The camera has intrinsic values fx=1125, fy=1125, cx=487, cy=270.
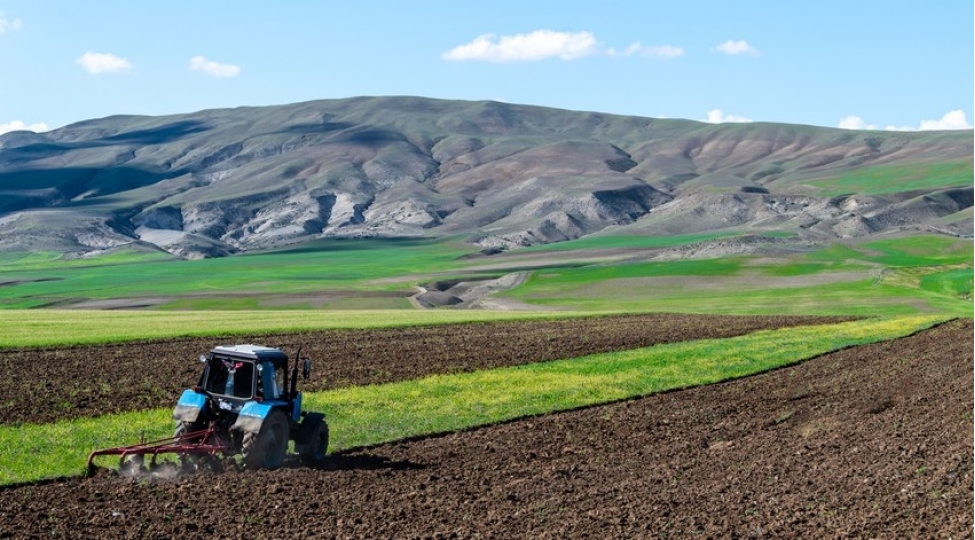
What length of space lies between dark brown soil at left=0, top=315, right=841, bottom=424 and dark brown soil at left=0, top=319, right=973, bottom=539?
34.4 ft

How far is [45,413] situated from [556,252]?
125 m

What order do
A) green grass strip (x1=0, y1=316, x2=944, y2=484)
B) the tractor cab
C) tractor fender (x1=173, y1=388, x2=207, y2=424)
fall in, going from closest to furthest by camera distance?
tractor fender (x1=173, y1=388, x2=207, y2=424) < the tractor cab < green grass strip (x1=0, y1=316, x2=944, y2=484)

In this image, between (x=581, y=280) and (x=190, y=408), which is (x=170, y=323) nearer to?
(x=190, y=408)

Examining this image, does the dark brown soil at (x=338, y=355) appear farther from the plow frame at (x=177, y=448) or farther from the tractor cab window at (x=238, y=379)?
the tractor cab window at (x=238, y=379)

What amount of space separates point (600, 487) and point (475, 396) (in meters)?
13.4

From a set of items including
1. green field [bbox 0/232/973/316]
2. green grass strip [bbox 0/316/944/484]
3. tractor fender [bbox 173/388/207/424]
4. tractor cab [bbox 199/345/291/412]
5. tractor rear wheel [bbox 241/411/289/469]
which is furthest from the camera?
green field [bbox 0/232/973/316]

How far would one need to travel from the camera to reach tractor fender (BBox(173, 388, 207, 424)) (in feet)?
72.2

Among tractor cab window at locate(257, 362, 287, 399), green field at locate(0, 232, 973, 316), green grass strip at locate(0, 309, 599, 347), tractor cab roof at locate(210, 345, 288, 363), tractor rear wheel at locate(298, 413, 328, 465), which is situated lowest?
green field at locate(0, 232, 973, 316)

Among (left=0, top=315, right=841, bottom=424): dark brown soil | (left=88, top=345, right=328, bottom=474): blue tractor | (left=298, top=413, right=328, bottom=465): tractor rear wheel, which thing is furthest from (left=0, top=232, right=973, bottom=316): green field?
(left=88, top=345, right=328, bottom=474): blue tractor

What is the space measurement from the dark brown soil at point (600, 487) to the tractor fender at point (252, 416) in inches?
34.8

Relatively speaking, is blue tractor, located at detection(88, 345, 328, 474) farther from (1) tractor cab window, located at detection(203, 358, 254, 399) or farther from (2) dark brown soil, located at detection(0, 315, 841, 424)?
(2) dark brown soil, located at detection(0, 315, 841, 424)

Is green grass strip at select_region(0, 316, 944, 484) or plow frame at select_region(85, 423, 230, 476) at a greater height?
plow frame at select_region(85, 423, 230, 476)

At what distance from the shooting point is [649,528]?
55.6 ft

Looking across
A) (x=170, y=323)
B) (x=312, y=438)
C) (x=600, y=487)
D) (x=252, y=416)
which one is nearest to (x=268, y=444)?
(x=252, y=416)
